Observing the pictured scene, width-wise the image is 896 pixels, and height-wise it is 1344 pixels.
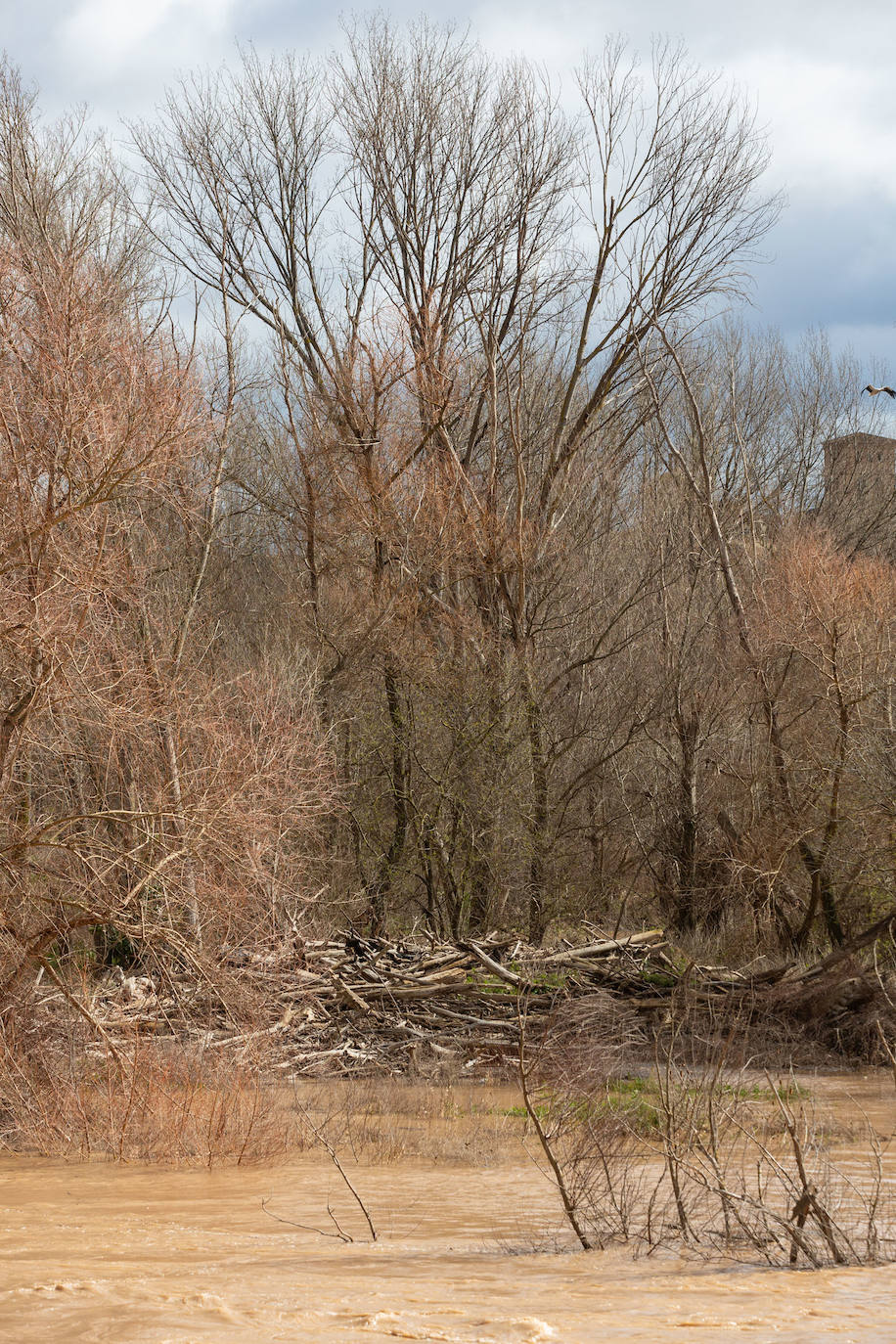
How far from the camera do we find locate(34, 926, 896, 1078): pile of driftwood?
12.0 m

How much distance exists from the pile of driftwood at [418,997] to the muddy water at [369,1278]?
3058mm

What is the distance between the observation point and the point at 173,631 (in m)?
19.9

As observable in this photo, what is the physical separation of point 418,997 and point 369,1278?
8.53m

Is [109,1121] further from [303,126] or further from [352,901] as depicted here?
[303,126]

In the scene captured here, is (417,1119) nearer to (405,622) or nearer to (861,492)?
(405,622)

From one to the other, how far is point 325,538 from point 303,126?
868 cm

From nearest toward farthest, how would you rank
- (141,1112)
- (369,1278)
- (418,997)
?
1. (369,1278)
2. (141,1112)
3. (418,997)

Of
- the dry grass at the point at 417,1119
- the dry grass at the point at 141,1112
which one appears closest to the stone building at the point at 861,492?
the dry grass at the point at 417,1119

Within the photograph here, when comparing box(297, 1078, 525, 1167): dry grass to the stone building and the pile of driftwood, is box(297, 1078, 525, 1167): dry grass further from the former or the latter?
the stone building

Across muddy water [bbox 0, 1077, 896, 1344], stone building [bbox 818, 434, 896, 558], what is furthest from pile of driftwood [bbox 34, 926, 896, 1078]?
stone building [bbox 818, 434, 896, 558]

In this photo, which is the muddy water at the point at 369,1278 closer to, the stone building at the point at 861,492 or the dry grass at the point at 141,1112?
the dry grass at the point at 141,1112

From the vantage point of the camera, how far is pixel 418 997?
46.6 feet

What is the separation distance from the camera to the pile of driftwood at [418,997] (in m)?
12.0

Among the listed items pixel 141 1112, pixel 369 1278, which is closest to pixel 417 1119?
pixel 141 1112
